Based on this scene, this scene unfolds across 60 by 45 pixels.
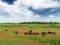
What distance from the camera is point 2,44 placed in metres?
20.0

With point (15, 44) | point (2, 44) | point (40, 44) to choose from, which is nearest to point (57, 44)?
point (40, 44)

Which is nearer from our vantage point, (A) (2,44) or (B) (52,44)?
(A) (2,44)

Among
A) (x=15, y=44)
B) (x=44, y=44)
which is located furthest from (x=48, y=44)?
(x=15, y=44)

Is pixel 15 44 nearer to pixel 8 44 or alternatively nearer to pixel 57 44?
pixel 8 44

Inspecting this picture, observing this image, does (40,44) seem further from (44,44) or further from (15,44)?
(15,44)

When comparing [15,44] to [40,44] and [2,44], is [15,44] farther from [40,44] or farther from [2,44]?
[40,44]

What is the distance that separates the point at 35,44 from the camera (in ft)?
68.9

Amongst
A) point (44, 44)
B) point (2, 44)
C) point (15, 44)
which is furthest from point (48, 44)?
point (2, 44)

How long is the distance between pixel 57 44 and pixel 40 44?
2.36 metres

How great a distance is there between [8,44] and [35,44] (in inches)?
145

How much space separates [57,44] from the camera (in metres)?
21.2

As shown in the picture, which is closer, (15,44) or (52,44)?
(15,44)

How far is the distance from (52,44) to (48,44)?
566 millimetres

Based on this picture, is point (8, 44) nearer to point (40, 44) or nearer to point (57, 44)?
point (40, 44)
